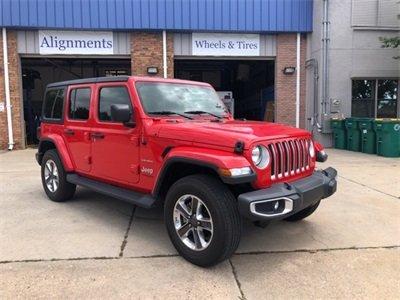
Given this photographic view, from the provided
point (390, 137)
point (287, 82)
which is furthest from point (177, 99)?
point (287, 82)

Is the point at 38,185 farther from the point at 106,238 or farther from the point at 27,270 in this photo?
the point at 27,270

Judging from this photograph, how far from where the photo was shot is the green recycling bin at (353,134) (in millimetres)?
13297

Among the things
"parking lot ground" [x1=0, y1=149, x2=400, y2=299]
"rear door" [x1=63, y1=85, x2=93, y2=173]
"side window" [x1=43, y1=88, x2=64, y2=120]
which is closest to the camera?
"parking lot ground" [x1=0, y1=149, x2=400, y2=299]

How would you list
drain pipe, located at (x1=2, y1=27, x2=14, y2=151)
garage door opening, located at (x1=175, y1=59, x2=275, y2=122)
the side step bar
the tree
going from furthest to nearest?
garage door opening, located at (x1=175, y1=59, x2=275, y2=122), drain pipe, located at (x1=2, y1=27, x2=14, y2=151), the tree, the side step bar

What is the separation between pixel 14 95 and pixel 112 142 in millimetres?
11080

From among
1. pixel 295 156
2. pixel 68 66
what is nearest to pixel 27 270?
pixel 295 156

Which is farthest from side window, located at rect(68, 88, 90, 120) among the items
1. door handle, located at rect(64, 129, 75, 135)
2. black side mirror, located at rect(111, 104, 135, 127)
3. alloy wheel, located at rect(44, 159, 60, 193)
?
black side mirror, located at rect(111, 104, 135, 127)

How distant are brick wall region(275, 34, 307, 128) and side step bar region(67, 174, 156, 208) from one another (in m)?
10.9

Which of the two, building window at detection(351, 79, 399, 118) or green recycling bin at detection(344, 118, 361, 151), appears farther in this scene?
building window at detection(351, 79, 399, 118)

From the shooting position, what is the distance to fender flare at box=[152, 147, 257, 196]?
3.51 metres

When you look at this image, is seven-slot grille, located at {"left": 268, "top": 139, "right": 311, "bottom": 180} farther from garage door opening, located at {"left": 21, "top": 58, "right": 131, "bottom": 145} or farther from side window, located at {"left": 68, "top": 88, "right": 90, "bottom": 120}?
garage door opening, located at {"left": 21, "top": 58, "right": 131, "bottom": 145}

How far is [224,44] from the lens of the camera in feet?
49.2

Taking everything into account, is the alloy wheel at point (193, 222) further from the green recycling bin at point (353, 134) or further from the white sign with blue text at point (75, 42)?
the white sign with blue text at point (75, 42)

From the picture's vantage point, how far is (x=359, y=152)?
13.2 m
